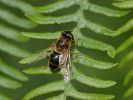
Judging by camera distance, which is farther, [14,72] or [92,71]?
[92,71]

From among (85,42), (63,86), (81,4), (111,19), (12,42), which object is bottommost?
(63,86)

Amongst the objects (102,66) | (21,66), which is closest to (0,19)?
(102,66)

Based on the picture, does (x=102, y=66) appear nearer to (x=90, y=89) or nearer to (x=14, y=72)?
(x=14, y=72)

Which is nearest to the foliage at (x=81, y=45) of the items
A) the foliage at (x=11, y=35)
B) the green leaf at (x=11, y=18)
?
the foliage at (x=11, y=35)

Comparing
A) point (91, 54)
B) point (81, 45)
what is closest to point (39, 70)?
point (81, 45)

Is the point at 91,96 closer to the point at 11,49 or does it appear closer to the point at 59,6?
the point at 59,6

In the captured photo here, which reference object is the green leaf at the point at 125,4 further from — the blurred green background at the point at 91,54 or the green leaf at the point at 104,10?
Answer: the blurred green background at the point at 91,54

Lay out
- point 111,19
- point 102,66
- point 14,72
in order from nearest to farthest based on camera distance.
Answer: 1. point 102,66
2. point 14,72
3. point 111,19
